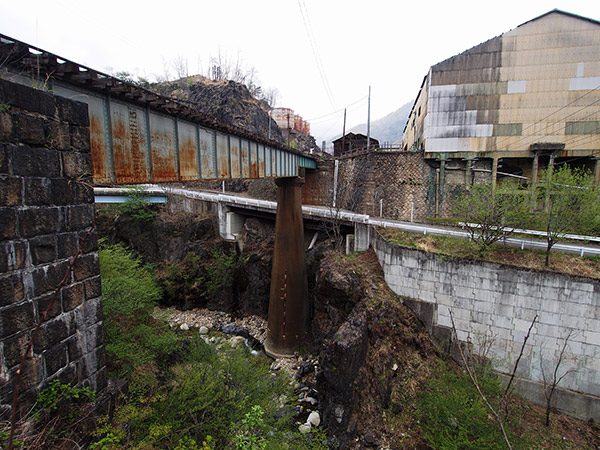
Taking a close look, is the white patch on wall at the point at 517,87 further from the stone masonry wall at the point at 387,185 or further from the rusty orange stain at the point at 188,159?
the rusty orange stain at the point at 188,159

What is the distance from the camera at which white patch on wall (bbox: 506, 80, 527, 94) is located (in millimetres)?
19797

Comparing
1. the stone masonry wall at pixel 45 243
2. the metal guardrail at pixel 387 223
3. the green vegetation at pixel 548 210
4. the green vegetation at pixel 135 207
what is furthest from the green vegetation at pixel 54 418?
the green vegetation at pixel 135 207

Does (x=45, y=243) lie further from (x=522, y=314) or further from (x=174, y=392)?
(x=522, y=314)

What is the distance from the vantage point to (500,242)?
12680 mm

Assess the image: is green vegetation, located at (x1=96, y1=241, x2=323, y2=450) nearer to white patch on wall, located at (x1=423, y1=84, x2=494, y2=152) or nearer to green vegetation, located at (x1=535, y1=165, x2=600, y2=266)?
green vegetation, located at (x1=535, y1=165, x2=600, y2=266)

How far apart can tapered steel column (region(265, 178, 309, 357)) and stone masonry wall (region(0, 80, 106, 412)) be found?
41.7 ft

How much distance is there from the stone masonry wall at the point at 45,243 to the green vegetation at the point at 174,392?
1.34 meters

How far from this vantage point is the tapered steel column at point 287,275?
55.8 ft

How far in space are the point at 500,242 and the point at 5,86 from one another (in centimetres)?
1577

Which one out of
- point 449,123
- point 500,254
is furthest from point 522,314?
point 449,123

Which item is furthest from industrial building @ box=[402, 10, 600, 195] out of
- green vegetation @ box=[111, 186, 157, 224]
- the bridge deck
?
green vegetation @ box=[111, 186, 157, 224]

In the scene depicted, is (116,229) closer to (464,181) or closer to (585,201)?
(464,181)

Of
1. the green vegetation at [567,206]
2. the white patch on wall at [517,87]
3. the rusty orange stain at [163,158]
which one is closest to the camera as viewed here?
the rusty orange stain at [163,158]

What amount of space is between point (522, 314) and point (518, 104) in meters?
16.4
